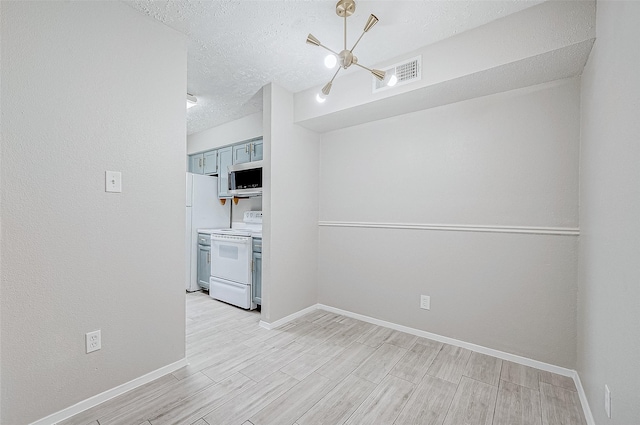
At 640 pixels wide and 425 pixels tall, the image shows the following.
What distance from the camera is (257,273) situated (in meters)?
3.27

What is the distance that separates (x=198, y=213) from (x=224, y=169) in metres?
0.78

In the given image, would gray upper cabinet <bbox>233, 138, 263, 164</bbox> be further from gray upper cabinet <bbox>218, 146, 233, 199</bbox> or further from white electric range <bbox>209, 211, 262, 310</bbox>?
white electric range <bbox>209, 211, 262, 310</bbox>

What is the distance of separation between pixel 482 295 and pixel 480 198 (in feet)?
2.68

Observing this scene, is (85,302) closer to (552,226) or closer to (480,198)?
(480,198)

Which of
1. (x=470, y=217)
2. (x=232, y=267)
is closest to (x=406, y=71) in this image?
(x=470, y=217)

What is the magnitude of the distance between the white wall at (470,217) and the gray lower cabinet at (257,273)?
2.81ft

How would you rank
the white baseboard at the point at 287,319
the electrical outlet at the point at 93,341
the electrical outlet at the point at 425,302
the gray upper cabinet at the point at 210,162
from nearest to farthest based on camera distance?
the electrical outlet at the point at 93,341 < the electrical outlet at the point at 425,302 < the white baseboard at the point at 287,319 < the gray upper cabinet at the point at 210,162

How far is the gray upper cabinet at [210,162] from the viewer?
4480 mm

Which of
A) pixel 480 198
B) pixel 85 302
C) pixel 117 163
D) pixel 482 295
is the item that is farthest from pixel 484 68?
pixel 85 302

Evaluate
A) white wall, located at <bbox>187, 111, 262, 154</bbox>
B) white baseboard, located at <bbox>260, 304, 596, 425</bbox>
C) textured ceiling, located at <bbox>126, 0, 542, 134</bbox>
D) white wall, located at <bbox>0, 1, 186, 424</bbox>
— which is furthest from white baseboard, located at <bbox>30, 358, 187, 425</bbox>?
white wall, located at <bbox>187, 111, 262, 154</bbox>

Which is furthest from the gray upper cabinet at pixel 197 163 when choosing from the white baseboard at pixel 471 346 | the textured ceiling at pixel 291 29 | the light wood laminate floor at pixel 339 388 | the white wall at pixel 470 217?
the white baseboard at pixel 471 346

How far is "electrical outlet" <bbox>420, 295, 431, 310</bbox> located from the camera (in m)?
2.62

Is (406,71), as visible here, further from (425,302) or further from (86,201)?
(86,201)

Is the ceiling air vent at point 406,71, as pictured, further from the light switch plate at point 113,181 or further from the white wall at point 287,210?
the light switch plate at point 113,181
